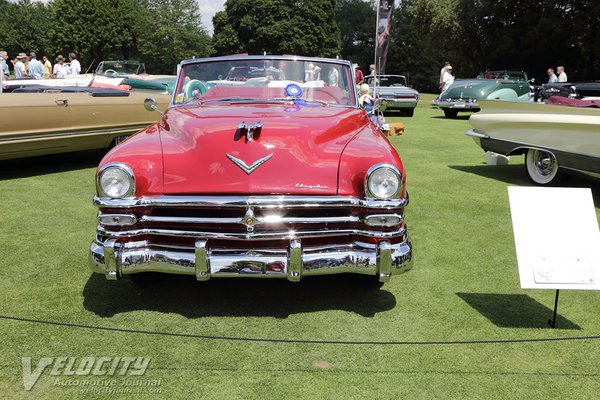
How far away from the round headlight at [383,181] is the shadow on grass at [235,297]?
77 cm

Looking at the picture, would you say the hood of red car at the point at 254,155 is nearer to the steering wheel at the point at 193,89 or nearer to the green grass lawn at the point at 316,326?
the green grass lawn at the point at 316,326

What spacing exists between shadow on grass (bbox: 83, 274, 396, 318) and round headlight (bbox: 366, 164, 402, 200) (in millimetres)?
766

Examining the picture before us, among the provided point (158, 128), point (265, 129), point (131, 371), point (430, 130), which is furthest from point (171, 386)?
point (430, 130)

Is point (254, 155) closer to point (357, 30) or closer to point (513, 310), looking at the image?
point (513, 310)

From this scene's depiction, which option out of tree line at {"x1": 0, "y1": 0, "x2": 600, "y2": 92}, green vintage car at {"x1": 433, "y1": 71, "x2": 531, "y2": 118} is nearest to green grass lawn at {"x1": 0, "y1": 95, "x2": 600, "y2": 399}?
green vintage car at {"x1": 433, "y1": 71, "x2": 531, "y2": 118}

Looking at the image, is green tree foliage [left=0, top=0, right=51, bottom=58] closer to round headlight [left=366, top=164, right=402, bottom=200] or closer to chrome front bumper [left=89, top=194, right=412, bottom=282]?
chrome front bumper [left=89, top=194, right=412, bottom=282]

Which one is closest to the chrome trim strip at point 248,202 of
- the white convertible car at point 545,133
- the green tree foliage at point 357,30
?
the white convertible car at point 545,133

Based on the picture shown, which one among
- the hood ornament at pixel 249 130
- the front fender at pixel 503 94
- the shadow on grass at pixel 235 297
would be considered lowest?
the shadow on grass at pixel 235 297

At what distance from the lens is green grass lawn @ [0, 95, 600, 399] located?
2.70 meters

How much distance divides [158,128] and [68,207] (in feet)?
7.99

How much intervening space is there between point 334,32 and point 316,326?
53768 millimetres

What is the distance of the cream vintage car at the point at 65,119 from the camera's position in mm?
6637

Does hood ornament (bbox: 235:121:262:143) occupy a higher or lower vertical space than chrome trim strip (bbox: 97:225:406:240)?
higher

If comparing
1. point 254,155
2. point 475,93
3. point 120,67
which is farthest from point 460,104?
point 254,155
